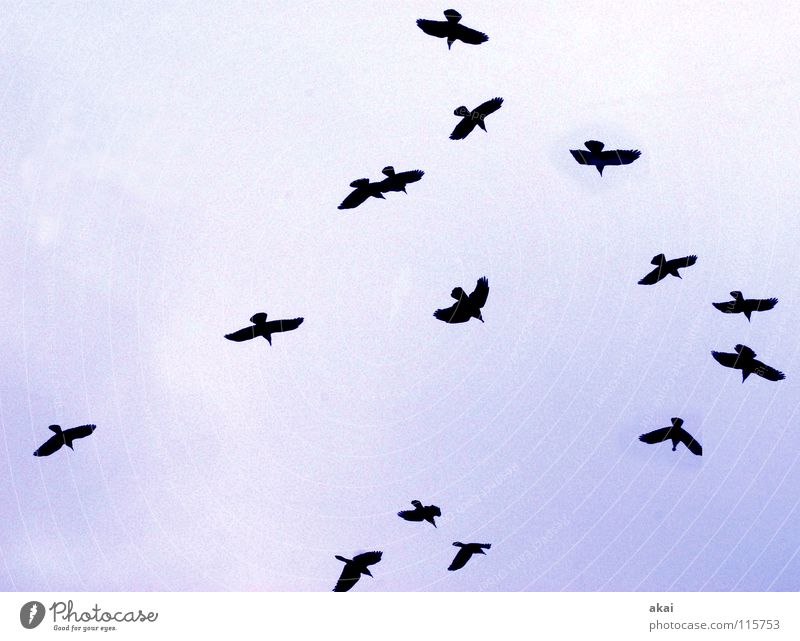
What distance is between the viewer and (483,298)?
27.8 meters

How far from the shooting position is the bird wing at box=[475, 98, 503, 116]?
27.1 m

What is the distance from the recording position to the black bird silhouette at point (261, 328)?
89.8 feet

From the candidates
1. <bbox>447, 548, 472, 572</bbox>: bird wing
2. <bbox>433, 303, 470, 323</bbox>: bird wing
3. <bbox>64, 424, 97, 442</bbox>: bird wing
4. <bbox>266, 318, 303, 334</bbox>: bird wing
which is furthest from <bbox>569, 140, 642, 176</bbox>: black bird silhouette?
<bbox>64, 424, 97, 442</bbox>: bird wing

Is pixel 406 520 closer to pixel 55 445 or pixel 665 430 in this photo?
pixel 665 430

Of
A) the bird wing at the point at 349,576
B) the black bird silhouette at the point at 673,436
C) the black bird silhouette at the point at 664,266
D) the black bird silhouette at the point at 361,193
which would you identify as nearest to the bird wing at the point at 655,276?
the black bird silhouette at the point at 664,266

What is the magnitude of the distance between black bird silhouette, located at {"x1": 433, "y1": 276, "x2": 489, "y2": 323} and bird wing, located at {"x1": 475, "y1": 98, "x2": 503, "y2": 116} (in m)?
4.79

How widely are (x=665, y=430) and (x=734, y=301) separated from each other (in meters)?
4.46

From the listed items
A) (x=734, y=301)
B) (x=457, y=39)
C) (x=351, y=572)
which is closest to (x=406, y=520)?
(x=351, y=572)

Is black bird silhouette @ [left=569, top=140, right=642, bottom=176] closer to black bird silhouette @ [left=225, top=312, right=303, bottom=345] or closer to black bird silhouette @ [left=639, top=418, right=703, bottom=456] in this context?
black bird silhouette @ [left=639, top=418, right=703, bottom=456]

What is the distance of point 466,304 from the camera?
27.9 metres

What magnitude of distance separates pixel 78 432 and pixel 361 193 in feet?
37.1

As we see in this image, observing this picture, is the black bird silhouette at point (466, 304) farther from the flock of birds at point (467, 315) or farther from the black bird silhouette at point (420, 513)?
the black bird silhouette at point (420, 513)
